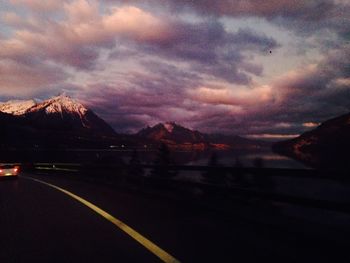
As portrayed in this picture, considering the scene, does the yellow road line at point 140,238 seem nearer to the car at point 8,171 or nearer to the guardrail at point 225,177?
the guardrail at point 225,177

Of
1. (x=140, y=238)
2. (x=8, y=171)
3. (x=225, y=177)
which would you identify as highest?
(x=225, y=177)

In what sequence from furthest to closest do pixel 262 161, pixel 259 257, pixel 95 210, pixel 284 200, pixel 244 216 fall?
pixel 262 161
pixel 95 210
pixel 244 216
pixel 284 200
pixel 259 257

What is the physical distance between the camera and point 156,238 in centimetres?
657

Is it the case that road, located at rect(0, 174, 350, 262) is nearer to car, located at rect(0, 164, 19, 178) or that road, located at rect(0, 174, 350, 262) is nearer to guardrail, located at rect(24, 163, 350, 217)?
guardrail, located at rect(24, 163, 350, 217)

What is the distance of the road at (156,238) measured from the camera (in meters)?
5.37

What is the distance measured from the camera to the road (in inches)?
211

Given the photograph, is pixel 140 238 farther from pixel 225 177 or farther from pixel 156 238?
pixel 225 177

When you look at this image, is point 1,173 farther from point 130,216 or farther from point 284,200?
point 284,200

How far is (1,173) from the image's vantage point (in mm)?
24062

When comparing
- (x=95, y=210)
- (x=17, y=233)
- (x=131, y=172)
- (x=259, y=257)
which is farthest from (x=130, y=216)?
(x=131, y=172)

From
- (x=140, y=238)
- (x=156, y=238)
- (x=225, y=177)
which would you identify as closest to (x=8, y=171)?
(x=225, y=177)

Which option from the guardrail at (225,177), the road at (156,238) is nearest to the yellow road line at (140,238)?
the road at (156,238)

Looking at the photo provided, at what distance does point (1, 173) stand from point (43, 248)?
20.0 meters

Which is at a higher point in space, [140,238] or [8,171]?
[8,171]
